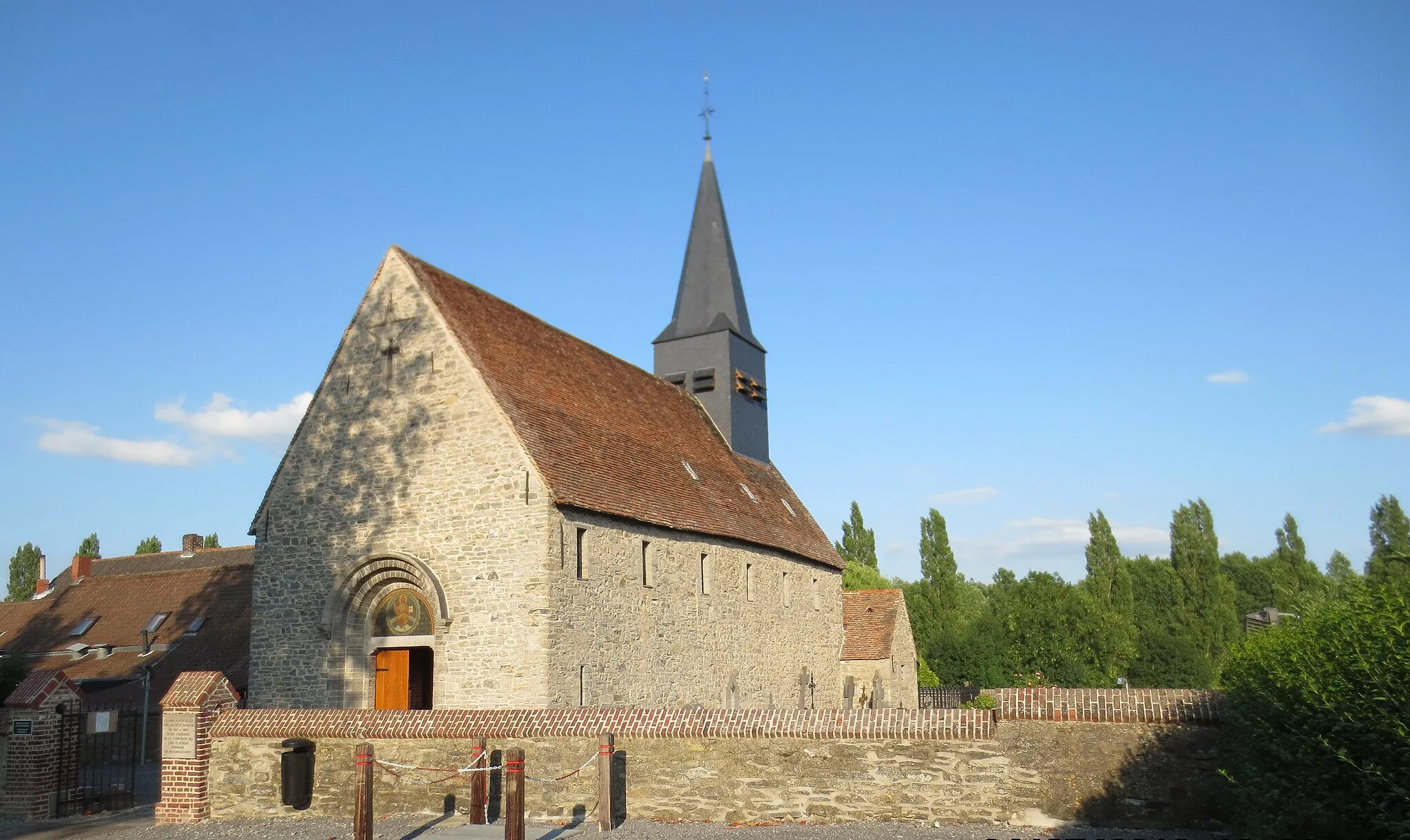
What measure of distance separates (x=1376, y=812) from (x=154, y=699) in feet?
91.1

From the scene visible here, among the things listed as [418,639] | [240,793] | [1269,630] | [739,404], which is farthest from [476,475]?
[739,404]

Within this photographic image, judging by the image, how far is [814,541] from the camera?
96.2ft

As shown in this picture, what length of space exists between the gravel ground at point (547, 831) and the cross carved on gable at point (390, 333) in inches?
323

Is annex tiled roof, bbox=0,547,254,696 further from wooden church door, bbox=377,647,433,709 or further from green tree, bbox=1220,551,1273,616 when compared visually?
green tree, bbox=1220,551,1273,616

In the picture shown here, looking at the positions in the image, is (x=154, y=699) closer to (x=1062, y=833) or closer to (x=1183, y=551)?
(x=1062, y=833)

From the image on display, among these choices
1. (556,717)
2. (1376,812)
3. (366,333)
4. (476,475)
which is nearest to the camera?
(1376,812)

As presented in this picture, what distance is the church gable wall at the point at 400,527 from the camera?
16703 mm

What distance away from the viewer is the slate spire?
30.9m

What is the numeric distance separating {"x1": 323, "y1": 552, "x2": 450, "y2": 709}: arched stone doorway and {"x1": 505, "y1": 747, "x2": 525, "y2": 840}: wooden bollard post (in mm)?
7683

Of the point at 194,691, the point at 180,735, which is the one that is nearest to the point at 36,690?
the point at 180,735

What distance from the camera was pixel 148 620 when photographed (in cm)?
3028

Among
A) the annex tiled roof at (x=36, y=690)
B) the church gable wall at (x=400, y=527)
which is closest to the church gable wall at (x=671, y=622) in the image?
the church gable wall at (x=400, y=527)

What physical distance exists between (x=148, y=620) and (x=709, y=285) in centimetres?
1889

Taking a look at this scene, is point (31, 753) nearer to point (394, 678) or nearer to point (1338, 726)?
point (394, 678)
